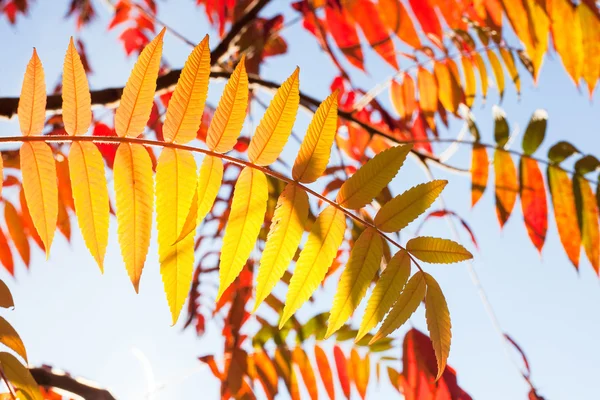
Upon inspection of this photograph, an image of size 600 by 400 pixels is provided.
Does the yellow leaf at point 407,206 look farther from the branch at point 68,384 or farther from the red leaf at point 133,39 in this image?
the red leaf at point 133,39

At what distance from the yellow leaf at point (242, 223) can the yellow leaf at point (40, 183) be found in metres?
0.20

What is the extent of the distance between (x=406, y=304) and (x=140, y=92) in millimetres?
409

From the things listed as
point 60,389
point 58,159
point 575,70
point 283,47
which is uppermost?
point 283,47

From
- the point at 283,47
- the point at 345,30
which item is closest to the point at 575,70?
the point at 345,30

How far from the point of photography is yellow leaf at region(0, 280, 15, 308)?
2.39 ft

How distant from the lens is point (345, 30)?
5.08 feet

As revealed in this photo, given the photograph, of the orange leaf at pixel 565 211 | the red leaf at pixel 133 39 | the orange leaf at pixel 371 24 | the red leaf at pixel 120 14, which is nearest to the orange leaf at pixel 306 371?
the orange leaf at pixel 565 211

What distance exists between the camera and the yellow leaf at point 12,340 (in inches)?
29.2

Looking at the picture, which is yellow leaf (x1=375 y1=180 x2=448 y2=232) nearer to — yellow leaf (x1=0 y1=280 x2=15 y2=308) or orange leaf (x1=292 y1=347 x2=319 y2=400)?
yellow leaf (x1=0 y1=280 x2=15 y2=308)

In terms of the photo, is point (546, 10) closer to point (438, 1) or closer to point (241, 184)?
point (438, 1)

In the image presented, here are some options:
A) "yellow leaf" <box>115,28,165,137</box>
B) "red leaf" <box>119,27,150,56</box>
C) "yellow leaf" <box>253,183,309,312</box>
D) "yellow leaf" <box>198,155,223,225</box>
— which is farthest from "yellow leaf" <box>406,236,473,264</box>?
"red leaf" <box>119,27,150,56</box>

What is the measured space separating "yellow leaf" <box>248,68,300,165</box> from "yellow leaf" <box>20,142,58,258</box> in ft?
0.76

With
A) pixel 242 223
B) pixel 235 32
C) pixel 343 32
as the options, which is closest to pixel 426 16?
pixel 343 32

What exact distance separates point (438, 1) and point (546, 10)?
0.29m
